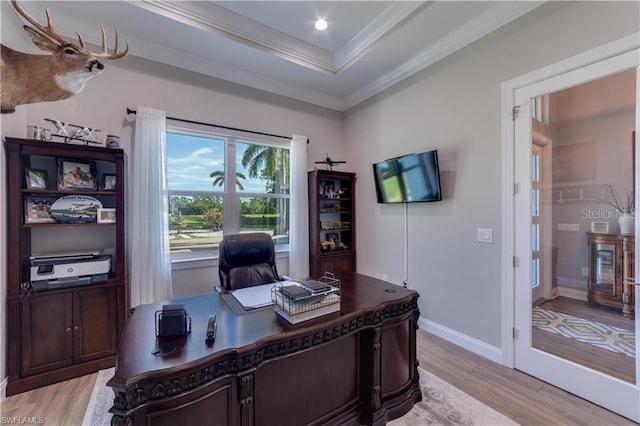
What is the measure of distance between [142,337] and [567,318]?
3.00 meters

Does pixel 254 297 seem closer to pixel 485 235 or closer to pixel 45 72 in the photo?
pixel 45 72

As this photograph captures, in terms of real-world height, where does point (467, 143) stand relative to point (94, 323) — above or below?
above

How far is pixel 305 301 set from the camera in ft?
4.82

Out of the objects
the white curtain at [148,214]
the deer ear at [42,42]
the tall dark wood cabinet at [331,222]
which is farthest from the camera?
the tall dark wood cabinet at [331,222]

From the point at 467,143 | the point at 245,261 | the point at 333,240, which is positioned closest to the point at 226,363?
the point at 245,261

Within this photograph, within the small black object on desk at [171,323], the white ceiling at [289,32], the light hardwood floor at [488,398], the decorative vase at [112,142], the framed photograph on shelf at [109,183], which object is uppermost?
the white ceiling at [289,32]

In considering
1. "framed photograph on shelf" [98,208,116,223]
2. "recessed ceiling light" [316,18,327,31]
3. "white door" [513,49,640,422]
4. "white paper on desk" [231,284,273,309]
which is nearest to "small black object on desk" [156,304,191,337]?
"white paper on desk" [231,284,273,309]

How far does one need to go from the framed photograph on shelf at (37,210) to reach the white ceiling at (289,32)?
4.74 feet

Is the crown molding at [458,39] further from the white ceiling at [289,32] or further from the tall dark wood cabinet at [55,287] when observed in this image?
the tall dark wood cabinet at [55,287]

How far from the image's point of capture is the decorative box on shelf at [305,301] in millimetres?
1437

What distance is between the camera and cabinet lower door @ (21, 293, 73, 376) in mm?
2072

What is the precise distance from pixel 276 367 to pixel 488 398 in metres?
1.68

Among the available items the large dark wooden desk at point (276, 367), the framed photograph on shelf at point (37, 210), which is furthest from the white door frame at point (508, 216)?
the framed photograph on shelf at point (37, 210)

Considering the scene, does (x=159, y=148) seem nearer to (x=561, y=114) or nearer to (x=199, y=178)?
(x=199, y=178)
